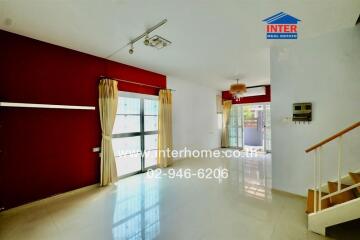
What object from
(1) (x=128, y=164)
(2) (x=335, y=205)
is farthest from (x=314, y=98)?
(1) (x=128, y=164)

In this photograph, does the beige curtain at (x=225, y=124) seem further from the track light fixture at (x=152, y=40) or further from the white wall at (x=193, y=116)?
the track light fixture at (x=152, y=40)

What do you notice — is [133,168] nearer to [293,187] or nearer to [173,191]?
[173,191]

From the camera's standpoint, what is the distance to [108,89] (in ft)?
12.4

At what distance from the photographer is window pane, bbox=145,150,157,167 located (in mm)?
4895

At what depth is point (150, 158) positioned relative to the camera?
502 centimetres

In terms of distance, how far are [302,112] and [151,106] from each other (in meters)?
3.71

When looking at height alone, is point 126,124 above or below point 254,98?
below

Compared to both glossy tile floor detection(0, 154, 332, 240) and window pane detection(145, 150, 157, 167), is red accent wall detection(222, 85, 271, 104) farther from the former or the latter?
window pane detection(145, 150, 157, 167)

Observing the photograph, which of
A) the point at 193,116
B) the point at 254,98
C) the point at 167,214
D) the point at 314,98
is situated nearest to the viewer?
the point at 167,214

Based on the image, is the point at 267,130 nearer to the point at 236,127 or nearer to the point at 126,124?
the point at 236,127

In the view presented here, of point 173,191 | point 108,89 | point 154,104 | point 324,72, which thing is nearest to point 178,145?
point 154,104

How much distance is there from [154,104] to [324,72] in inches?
157

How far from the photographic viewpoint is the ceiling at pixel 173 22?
208 centimetres

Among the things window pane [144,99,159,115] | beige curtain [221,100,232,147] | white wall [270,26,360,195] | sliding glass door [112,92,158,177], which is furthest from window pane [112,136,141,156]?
beige curtain [221,100,232,147]
